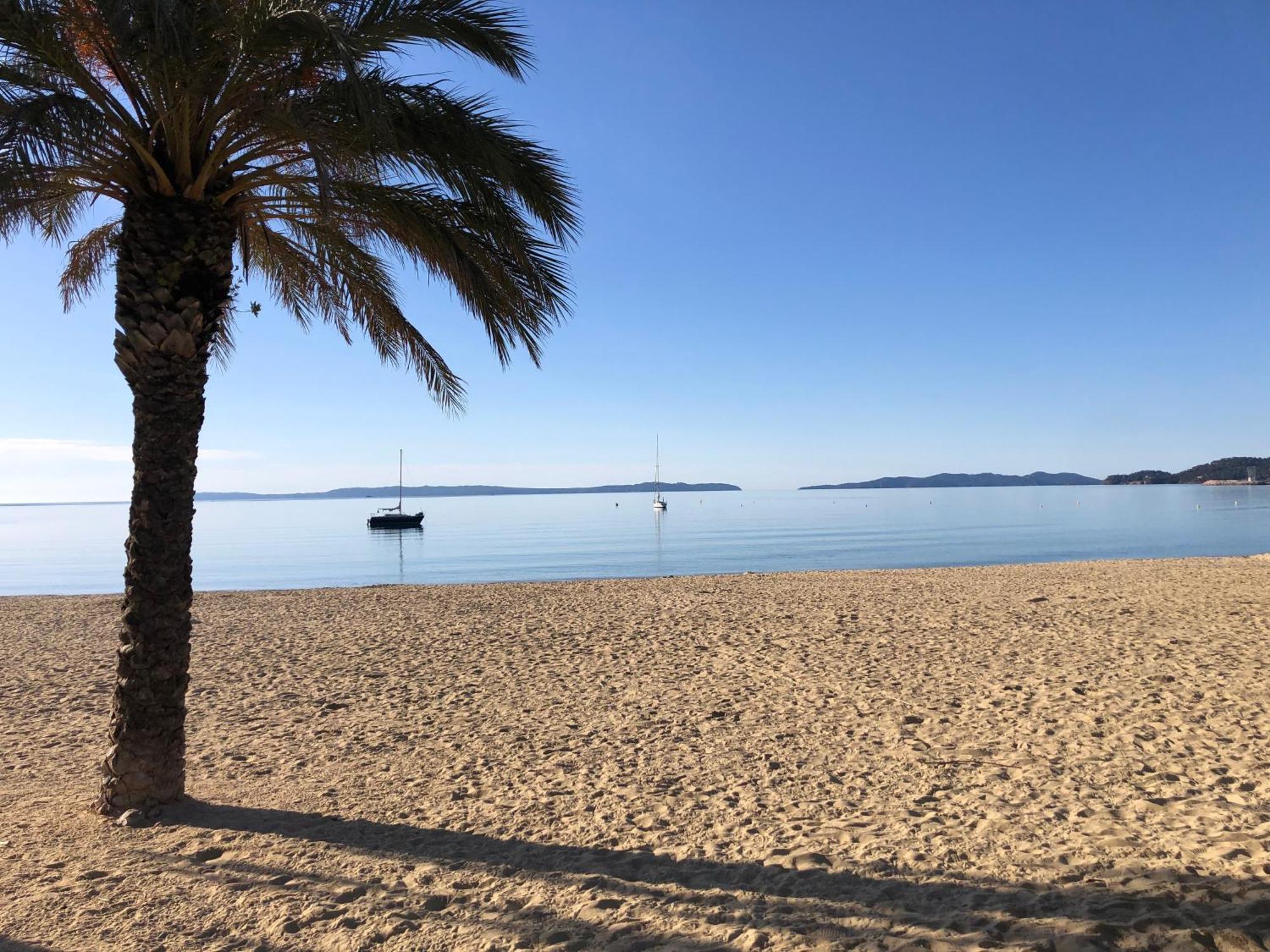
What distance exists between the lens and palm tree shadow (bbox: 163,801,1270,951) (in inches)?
133

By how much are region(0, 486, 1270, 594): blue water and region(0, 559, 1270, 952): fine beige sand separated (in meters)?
20.0

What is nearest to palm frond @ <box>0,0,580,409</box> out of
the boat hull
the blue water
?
the blue water

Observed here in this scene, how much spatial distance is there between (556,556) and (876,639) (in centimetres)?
2835

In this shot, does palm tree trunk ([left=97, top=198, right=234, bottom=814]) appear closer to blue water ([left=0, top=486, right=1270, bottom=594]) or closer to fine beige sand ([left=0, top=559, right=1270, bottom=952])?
fine beige sand ([left=0, top=559, right=1270, bottom=952])

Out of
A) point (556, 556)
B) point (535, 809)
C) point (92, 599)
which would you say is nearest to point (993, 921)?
point (535, 809)

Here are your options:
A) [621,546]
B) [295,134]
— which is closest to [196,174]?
[295,134]

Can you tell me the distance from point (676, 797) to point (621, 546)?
40.6 meters

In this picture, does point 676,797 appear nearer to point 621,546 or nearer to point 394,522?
point 621,546

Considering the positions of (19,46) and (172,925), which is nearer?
(172,925)

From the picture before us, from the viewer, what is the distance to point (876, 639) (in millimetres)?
11172

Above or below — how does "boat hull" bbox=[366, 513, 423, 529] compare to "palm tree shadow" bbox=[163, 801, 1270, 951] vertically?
above

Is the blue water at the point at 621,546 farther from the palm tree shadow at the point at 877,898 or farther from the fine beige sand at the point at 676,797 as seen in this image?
the palm tree shadow at the point at 877,898

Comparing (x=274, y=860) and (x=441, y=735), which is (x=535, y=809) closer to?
(x=274, y=860)

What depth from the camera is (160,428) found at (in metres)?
4.57
